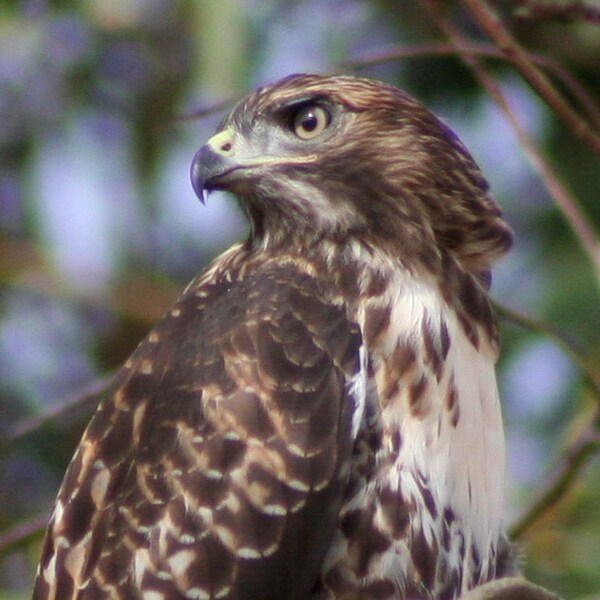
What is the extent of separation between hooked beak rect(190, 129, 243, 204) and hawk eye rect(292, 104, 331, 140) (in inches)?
7.2

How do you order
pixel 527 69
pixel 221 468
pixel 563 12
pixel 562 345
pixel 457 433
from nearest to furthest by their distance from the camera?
pixel 221 468
pixel 457 433
pixel 563 12
pixel 527 69
pixel 562 345

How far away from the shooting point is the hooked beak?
4.33 metres

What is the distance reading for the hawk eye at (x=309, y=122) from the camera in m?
4.49

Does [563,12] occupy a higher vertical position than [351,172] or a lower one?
higher

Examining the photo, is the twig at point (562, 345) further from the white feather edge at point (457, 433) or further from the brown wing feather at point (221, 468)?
the brown wing feather at point (221, 468)

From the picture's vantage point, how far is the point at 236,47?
6152mm

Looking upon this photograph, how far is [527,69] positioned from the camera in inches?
180

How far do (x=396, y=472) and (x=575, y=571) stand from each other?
7.05 feet

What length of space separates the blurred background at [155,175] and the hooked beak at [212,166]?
75.9 inches

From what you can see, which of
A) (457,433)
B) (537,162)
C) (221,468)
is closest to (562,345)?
(537,162)

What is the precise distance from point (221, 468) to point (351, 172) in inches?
34.3

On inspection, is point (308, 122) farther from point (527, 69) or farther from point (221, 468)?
point (221, 468)

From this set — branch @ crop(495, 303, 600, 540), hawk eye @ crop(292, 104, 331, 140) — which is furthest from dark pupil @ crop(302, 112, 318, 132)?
branch @ crop(495, 303, 600, 540)

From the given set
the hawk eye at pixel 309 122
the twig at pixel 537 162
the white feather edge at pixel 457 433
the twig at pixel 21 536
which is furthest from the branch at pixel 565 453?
the twig at pixel 21 536
